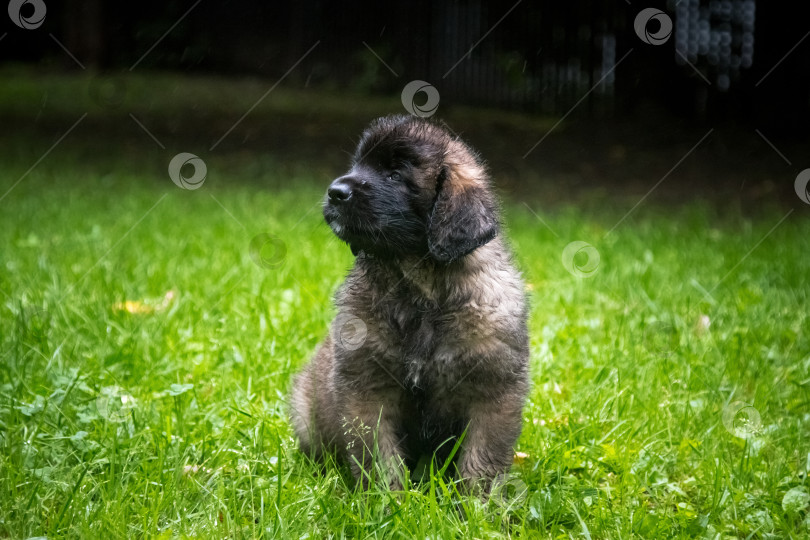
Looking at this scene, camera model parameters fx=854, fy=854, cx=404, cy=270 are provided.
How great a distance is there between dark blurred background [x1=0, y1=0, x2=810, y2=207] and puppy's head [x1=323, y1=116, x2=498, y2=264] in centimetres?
896

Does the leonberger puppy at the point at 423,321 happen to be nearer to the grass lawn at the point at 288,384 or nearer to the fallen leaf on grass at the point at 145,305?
the grass lawn at the point at 288,384

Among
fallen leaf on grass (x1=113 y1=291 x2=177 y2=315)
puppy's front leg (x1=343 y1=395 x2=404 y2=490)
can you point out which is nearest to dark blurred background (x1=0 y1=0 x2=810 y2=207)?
fallen leaf on grass (x1=113 y1=291 x2=177 y2=315)

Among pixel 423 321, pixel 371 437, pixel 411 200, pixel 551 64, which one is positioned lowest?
pixel 371 437

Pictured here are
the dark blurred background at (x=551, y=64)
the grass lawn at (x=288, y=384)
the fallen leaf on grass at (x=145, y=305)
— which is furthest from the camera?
the dark blurred background at (x=551, y=64)

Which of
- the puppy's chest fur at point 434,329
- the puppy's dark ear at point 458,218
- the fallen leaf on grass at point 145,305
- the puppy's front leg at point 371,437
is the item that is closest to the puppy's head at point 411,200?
the puppy's dark ear at point 458,218

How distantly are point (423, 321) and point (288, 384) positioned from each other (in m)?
1.16

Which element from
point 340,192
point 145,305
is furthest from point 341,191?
point 145,305

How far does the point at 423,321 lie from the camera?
2.73m

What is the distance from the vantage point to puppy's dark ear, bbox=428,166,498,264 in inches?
106

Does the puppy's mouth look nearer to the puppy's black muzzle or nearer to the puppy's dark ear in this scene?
the puppy's black muzzle

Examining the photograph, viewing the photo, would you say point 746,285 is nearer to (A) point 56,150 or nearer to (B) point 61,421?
(B) point 61,421

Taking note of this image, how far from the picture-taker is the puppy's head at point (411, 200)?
8.89 feet

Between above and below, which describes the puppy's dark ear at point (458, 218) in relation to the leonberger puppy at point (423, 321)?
above

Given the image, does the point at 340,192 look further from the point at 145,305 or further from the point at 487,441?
the point at 145,305
